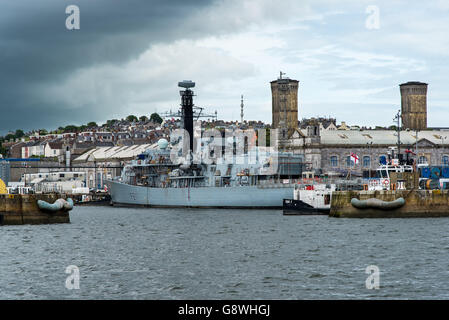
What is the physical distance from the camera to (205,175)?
318ft

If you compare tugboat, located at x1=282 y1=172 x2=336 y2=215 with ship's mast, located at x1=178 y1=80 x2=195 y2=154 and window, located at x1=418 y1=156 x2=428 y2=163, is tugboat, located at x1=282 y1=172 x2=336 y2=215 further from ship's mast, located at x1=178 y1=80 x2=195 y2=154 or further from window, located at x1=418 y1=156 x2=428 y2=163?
window, located at x1=418 y1=156 x2=428 y2=163

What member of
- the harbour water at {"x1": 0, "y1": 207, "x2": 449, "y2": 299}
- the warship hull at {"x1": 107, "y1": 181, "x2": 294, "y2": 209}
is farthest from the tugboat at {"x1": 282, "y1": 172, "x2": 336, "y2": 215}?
the warship hull at {"x1": 107, "y1": 181, "x2": 294, "y2": 209}

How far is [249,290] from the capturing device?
3175cm

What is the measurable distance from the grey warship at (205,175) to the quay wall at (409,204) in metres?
23.7

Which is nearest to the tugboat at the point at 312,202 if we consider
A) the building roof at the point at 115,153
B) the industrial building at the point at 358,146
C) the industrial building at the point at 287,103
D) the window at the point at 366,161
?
the industrial building at the point at 358,146

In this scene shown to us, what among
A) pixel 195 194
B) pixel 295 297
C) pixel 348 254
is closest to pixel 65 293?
pixel 295 297

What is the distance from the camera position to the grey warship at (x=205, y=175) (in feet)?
294

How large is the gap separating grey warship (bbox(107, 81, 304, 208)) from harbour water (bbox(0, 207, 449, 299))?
27.0m

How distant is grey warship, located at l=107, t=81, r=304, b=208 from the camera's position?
3533 inches

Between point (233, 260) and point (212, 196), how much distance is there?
173 ft

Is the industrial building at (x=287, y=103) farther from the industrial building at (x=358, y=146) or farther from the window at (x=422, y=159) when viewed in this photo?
the window at (x=422, y=159)

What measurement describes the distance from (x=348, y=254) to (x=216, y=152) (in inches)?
2396

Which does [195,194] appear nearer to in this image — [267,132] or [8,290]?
[8,290]
